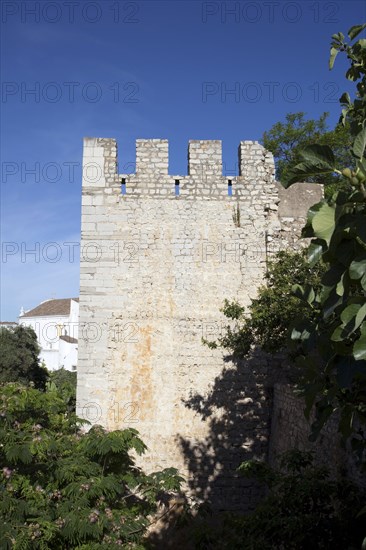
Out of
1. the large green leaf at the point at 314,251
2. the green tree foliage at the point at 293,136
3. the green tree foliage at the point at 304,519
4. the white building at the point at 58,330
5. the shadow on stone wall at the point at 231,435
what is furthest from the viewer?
the white building at the point at 58,330

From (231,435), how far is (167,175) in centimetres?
531

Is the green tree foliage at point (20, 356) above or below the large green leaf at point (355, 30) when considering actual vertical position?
below

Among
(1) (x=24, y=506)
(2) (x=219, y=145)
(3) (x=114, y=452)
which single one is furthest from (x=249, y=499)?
(2) (x=219, y=145)

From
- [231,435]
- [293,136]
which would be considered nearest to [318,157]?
[231,435]

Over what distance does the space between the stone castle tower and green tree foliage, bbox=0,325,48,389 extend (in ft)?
55.9

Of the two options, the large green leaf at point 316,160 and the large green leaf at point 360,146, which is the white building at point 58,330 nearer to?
the large green leaf at point 316,160

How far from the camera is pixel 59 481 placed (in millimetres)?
6668

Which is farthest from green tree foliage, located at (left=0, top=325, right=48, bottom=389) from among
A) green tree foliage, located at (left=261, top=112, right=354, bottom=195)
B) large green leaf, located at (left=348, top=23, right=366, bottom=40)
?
large green leaf, located at (left=348, top=23, right=366, bottom=40)

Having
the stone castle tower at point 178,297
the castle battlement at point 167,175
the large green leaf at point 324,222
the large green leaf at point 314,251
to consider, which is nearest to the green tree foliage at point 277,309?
the stone castle tower at point 178,297

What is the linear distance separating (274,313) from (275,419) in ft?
8.64

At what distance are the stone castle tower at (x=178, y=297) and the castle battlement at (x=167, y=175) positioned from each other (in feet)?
0.07

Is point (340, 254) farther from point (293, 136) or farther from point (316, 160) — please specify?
point (293, 136)

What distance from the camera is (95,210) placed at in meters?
9.83

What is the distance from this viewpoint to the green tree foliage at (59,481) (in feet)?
19.2
